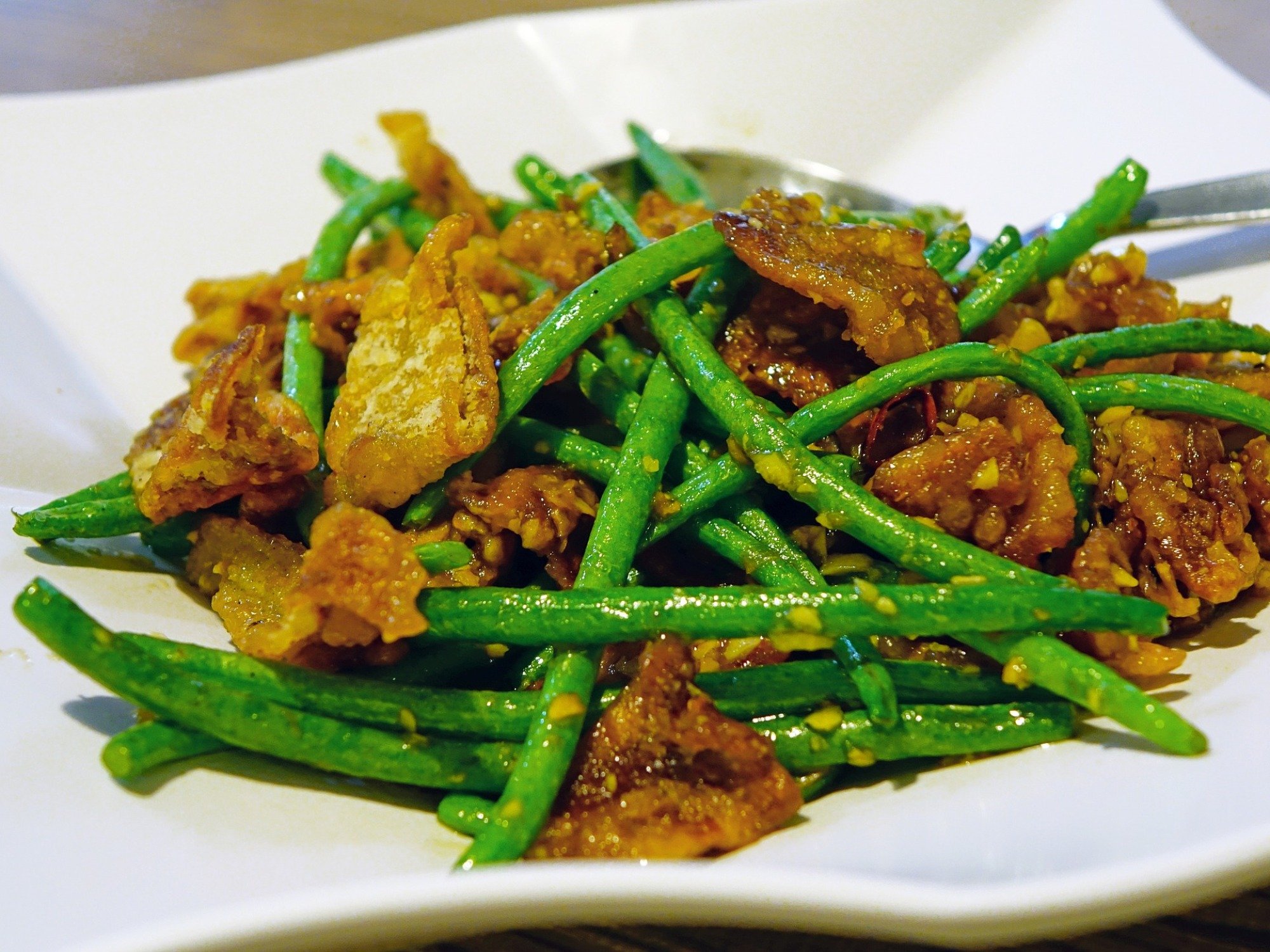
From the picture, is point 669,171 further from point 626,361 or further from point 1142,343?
point 1142,343

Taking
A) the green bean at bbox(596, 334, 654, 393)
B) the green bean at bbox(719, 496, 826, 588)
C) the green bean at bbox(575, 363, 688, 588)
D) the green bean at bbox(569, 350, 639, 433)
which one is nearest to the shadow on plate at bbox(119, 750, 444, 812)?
the green bean at bbox(575, 363, 688, 588)

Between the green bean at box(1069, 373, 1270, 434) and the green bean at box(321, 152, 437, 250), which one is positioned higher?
the green bean at box(321, 152, 437, 250)

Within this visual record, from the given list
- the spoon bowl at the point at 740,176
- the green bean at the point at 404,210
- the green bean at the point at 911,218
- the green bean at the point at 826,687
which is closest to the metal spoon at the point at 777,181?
the spoon bowl at the point at 740,176

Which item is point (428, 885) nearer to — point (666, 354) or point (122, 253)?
point (666, 354)

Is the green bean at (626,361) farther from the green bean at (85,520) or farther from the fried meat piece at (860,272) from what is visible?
the green bean at (85,520)

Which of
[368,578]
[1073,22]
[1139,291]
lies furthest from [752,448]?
[1073,22]

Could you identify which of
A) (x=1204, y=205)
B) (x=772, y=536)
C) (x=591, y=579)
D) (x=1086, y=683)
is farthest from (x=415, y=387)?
(x=1204, y=205)

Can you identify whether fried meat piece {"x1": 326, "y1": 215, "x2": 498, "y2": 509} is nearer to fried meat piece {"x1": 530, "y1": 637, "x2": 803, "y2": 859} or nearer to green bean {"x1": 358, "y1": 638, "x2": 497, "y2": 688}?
green bean {"x1": 358, "y1": 638, "x2": 497, "y2": 688}
